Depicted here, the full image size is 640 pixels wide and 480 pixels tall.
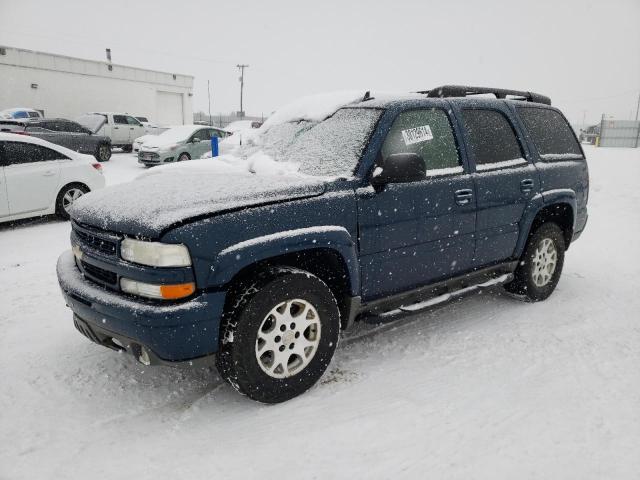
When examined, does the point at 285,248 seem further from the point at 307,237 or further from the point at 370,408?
the point at 370,408

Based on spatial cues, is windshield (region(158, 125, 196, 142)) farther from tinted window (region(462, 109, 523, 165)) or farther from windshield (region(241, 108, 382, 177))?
tinted window (region(462, 109, 523, 165))

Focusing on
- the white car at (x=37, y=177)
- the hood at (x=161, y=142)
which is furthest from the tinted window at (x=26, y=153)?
the hood at (x=161, y=142)

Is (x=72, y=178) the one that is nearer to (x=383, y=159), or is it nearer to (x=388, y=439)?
(x=383, y=159)

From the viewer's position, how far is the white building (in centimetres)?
2873

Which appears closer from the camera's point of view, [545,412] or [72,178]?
[545,412]

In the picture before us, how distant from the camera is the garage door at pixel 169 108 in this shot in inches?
1449

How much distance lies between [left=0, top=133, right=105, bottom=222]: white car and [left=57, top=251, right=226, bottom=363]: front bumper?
485 centimetres

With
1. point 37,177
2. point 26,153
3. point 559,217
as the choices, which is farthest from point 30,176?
point 559,217

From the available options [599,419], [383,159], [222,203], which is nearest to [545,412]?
[599,419]

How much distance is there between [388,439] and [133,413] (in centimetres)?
150

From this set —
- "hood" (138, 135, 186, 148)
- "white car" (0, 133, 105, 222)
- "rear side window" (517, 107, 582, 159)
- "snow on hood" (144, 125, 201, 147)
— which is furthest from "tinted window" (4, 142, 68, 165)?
"snow on hood" (144, 125, 201, 147)

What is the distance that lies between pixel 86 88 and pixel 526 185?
3399cm

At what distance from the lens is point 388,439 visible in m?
2.64

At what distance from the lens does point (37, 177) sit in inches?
294
